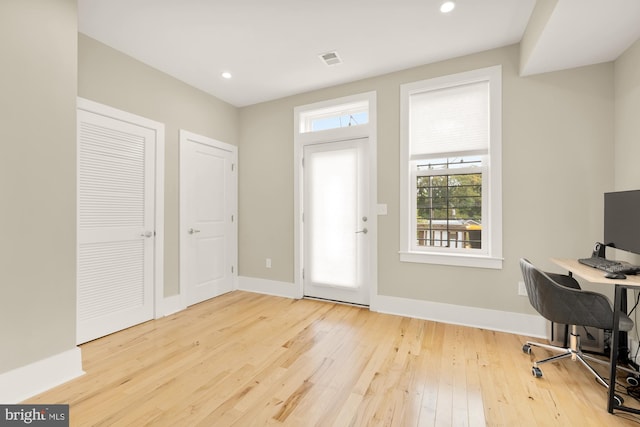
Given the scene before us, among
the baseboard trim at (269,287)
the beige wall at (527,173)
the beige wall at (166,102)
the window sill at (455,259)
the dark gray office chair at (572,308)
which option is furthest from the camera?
the baseboard trim at (269,287)

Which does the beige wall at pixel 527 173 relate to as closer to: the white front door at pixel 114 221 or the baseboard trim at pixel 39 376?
the white front door at pixel 114 221

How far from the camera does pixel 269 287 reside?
13.6 feet

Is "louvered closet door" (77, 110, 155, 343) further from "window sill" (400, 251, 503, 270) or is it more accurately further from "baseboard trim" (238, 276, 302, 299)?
"window sill" (400, 251, 503, 270)

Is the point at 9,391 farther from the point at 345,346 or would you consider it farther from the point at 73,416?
the point at 345,346

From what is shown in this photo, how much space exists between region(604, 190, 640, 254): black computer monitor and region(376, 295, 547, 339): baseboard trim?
0.98m

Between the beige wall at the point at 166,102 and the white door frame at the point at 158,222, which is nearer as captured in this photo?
the beige wall at the point at 166,102

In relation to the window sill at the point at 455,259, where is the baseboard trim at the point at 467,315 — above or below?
below

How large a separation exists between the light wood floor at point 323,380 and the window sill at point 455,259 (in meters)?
0.66

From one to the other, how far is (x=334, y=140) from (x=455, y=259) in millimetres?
2026

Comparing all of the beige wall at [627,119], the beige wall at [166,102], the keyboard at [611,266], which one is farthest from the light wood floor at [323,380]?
the beige wall at [627,119]

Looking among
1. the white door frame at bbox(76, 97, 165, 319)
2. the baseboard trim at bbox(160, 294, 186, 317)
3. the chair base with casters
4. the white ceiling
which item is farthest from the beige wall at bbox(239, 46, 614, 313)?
the baseboard trim at bbox(160, 294, 186, 317)

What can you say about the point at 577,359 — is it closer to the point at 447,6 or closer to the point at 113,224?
the point at 447,6

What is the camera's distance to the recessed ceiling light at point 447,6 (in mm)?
2199

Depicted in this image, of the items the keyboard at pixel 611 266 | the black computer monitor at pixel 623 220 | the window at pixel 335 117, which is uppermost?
the window at pixel 335 117
